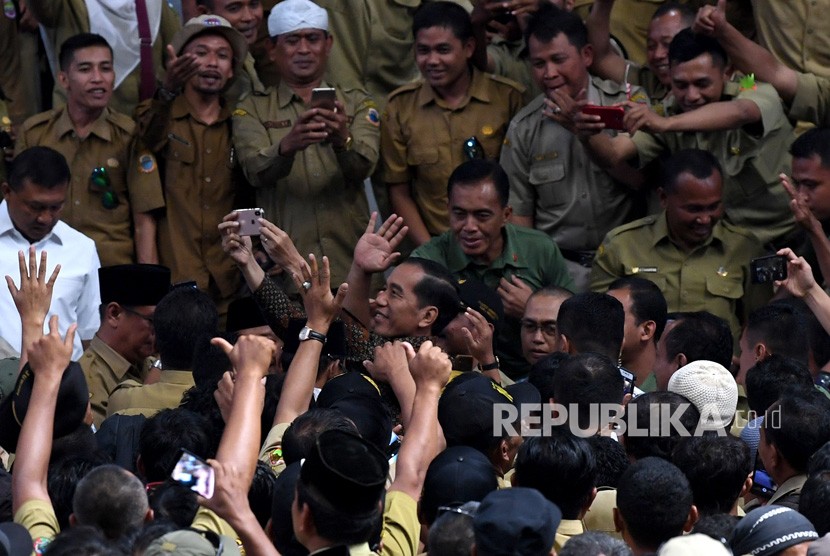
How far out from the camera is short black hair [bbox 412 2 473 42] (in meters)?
8.80

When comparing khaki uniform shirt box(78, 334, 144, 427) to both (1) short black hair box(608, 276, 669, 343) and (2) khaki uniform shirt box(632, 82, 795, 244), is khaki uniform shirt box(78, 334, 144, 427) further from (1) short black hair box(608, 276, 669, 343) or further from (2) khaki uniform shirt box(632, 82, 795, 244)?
(2) khaki uniform shirt box(632, 82, 795, 244)

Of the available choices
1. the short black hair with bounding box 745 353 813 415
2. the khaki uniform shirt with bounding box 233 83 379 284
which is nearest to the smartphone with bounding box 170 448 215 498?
the short black hair with bounding box 745 353 813 415

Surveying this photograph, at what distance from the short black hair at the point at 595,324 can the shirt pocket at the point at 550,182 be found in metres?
1.83

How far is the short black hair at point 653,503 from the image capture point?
479 centimetres

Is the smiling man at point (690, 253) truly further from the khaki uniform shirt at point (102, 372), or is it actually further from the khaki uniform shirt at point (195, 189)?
the khaki uniform shirt at point (102, 372)

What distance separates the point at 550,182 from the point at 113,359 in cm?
255

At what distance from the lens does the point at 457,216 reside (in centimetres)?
826

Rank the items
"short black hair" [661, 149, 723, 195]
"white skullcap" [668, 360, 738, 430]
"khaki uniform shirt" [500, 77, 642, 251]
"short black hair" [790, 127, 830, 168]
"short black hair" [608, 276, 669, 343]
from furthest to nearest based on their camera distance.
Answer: "khaki uniform shirt" [500, 77, 642, 251]
"short black hair" [661, 149, 723, 195]
"short black hair" [790, 127, 830, 168]
"short black hair" [608, 276, 669, 343]
"white skullcap" [668, 360, 738, 430]

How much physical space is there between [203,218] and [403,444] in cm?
412

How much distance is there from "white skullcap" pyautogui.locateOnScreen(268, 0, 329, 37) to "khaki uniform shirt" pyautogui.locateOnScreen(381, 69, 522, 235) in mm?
637

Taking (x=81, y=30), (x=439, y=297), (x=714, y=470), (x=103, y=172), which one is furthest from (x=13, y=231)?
(x=714, y=470)

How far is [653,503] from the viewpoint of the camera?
478 cm

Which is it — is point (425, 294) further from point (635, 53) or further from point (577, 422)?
point (635, 53)

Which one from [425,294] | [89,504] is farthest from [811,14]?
[89,504]
